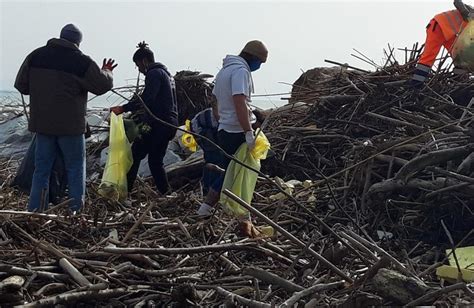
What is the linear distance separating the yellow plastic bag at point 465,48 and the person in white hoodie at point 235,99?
81.6 inches

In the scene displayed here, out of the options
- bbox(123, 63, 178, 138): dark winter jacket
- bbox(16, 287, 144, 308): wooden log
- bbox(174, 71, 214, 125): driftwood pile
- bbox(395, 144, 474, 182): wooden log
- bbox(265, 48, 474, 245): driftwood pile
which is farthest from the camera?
bbox(174, 71, 214, 125): driftwood pile

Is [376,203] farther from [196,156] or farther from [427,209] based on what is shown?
[196,156]

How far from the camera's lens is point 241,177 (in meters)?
5.10

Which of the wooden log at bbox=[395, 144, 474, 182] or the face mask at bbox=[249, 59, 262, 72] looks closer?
the wooden log at bbox=[395, 144, 474, 182]

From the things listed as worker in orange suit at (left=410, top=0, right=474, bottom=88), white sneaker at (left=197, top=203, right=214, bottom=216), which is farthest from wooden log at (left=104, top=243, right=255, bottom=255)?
worker in orange suit at (left=410, top=0, right=474, bottom=88)

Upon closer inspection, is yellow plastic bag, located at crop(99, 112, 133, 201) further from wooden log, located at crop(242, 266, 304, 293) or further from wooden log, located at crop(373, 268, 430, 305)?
wooden log, located at crop(373, 268, 430, 305)

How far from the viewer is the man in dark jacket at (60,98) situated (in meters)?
5.48

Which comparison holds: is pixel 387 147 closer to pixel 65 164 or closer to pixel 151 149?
pixel 151 149

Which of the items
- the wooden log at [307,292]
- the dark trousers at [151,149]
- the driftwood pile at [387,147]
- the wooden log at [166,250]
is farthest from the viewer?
the dark trousers at [151,149]

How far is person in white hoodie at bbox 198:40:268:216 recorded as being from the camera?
500cm

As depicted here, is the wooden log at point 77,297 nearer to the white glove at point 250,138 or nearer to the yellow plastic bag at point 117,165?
the white glove at point 250,138

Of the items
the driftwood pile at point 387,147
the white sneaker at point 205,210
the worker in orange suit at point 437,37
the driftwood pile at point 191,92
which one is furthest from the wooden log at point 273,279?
the driftwood pile at point 191,92

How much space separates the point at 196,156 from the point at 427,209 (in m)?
3.61

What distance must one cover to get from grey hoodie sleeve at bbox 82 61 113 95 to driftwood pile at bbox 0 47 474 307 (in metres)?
0.94
